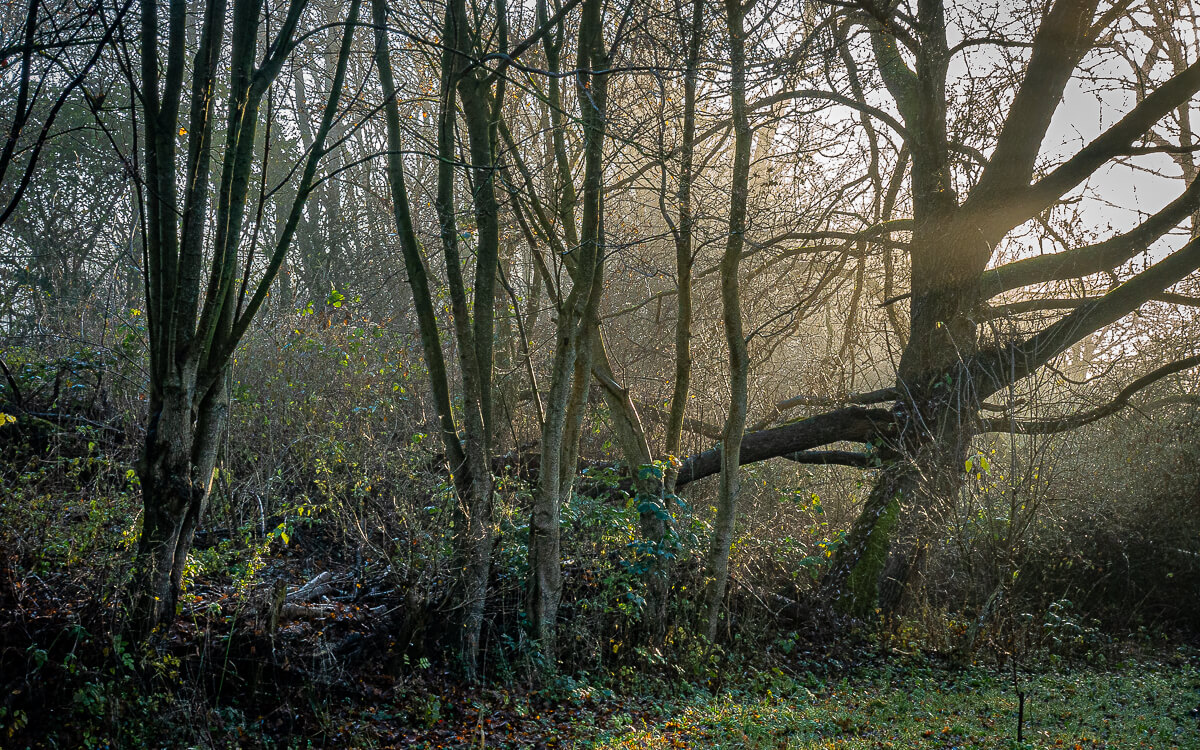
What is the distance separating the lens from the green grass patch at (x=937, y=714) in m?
5.54

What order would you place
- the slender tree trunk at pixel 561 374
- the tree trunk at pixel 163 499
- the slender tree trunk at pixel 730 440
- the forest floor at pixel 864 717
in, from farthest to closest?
1. the slender tree trunk at pixel 730 440
2. the slender tree trunk at pixel 561 374
3. the forest floor at pixel 864 717
4. the tree trunk at pixel 163 499

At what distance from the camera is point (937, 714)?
648 centimetres

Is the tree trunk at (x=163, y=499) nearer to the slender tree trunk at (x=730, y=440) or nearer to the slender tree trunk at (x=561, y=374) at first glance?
the slender tree trunk at (x=561, y=374)

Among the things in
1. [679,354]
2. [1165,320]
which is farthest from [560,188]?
[1165,320]

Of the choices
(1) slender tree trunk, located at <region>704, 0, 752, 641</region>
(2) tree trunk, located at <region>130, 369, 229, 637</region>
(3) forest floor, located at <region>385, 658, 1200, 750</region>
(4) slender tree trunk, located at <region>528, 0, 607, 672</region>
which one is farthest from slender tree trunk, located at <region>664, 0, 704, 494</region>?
(2) tree trunk, located at <region>130, 369, 229, 637</region>

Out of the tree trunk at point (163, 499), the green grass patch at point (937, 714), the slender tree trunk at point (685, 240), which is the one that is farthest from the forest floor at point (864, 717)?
the slender tree trunk at point (685, 240)

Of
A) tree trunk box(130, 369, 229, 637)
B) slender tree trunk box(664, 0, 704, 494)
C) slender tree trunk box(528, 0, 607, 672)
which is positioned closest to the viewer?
tree trunk box(130, 369, 229, 637)

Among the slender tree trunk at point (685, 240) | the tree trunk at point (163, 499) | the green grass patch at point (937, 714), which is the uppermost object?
the slender tree trunk at point (685, 240)

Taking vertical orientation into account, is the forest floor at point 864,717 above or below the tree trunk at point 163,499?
below

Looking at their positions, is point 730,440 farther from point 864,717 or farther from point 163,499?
point 163,499

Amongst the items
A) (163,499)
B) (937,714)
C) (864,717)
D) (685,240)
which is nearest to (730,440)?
(685,240)

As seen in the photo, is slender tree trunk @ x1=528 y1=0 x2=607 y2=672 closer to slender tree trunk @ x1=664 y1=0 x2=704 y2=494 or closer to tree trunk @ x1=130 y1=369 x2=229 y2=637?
slender tree trunk @ x1=664 y1=0 x2=704 y2=494

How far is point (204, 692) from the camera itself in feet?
16.7

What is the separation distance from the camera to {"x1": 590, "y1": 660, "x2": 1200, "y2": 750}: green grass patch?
5539 millimetres
